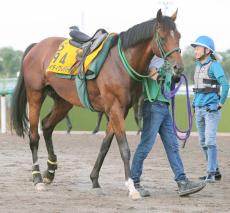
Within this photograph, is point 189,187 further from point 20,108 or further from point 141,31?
point 20,108

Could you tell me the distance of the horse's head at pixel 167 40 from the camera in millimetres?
6398

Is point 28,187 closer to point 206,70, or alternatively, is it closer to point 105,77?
point 105,77

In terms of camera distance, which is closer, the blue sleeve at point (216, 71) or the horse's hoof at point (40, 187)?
the horse's hoof at point (40, 187)

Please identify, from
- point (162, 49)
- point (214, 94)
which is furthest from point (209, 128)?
point (162, 49)

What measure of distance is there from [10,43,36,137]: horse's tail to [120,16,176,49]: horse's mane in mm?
1976

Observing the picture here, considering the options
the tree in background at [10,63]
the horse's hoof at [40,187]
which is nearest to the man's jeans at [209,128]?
the horse's hoof at [40,187]

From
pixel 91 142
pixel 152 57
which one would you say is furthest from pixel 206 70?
pixel 91 142

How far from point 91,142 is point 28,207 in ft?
25.3

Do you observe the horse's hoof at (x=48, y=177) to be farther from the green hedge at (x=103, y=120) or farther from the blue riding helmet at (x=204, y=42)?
the green hedge at (x=103, y=120)

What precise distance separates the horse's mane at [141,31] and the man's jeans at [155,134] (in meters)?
0.67

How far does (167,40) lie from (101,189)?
1808mm

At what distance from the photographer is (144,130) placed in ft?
22.9

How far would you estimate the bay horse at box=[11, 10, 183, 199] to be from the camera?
21.5ft

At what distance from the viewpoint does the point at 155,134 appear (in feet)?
22.7
